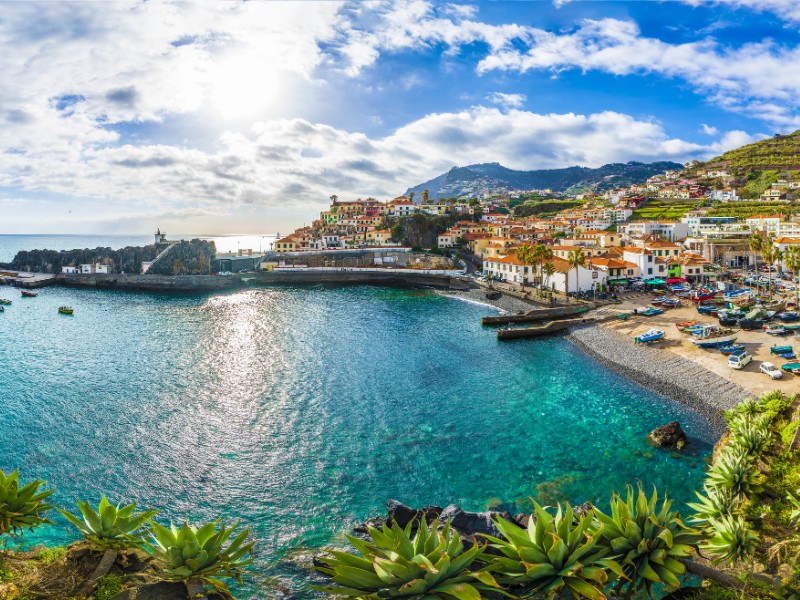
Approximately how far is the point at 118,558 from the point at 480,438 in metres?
20.3

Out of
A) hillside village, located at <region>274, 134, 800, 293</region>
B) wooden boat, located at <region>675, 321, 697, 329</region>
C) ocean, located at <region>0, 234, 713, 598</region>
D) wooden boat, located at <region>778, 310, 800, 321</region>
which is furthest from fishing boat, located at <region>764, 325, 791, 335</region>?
hillside village, located at <region>274, 134, 800, 293</region>

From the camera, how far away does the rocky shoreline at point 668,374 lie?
97.8ft

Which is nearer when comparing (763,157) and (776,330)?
(776,330)

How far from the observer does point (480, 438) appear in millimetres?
26453

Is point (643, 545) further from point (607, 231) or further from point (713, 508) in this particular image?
point (607, 231)

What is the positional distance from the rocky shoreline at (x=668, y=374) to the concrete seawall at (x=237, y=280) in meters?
49.0

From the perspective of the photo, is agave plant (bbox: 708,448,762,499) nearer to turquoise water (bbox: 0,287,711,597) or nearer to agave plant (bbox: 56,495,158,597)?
turquoise water (bbox: 0,287,711,597)

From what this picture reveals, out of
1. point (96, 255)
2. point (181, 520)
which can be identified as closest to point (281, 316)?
point (181, 520)

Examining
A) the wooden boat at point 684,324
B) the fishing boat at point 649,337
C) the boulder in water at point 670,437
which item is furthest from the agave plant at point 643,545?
the wooden boat at point 684,324

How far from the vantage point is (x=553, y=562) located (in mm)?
7742

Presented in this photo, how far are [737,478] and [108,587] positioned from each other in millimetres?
16829

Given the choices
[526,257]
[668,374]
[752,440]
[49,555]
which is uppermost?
[526,257]

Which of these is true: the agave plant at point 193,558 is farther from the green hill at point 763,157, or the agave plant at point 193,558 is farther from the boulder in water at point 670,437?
the green hill at point 763,157

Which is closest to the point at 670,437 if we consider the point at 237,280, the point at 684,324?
the point at 684,324
